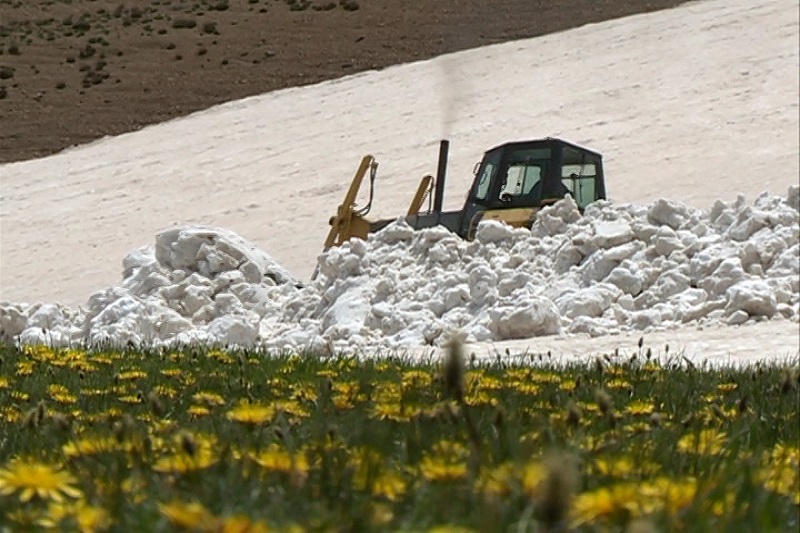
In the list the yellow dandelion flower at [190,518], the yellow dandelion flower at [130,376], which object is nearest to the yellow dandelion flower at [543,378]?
the yellow dandelion flower at [130,376]

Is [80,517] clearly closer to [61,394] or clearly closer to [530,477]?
[530,477]

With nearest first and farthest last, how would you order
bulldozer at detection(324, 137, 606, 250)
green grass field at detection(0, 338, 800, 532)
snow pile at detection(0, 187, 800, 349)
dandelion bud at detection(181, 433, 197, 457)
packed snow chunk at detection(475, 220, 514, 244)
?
green grass field at detection(0, 338, 800, 532) → dandelion bud at detection(181, 433, 197, 457) → snow pile at detection(0, 187, 800, 349) → packed snow chunk at detection(475, 220, 514, 244) → bulldozer at detection(324, 137, 606, 250)

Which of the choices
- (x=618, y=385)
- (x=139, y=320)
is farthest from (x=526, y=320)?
(x=618, y=385)

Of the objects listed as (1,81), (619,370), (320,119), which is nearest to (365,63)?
(320,119)

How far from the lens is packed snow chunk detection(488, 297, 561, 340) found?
38.5 feet

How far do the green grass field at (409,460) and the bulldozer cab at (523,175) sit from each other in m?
10.6

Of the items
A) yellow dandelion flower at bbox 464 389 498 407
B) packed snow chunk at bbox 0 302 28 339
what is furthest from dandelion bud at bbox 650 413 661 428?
packed snow chunk at bbox 0 302 28 339

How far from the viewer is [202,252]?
14.8 m

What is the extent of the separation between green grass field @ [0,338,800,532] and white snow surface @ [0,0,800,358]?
533cm

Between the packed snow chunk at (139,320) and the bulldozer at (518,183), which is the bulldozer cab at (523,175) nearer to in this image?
the bulldozer at (518,183)

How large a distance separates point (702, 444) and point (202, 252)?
40.7 feet

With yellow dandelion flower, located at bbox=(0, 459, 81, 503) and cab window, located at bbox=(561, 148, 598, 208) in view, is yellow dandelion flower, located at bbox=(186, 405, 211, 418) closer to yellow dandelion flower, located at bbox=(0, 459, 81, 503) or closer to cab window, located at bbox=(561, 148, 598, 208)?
yellow dandelion flower, located at bbox=(0, 459, 81, 503)

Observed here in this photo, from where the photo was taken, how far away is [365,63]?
3934 cm

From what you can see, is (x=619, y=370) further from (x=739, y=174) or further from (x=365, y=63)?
(x=365, y=63)
